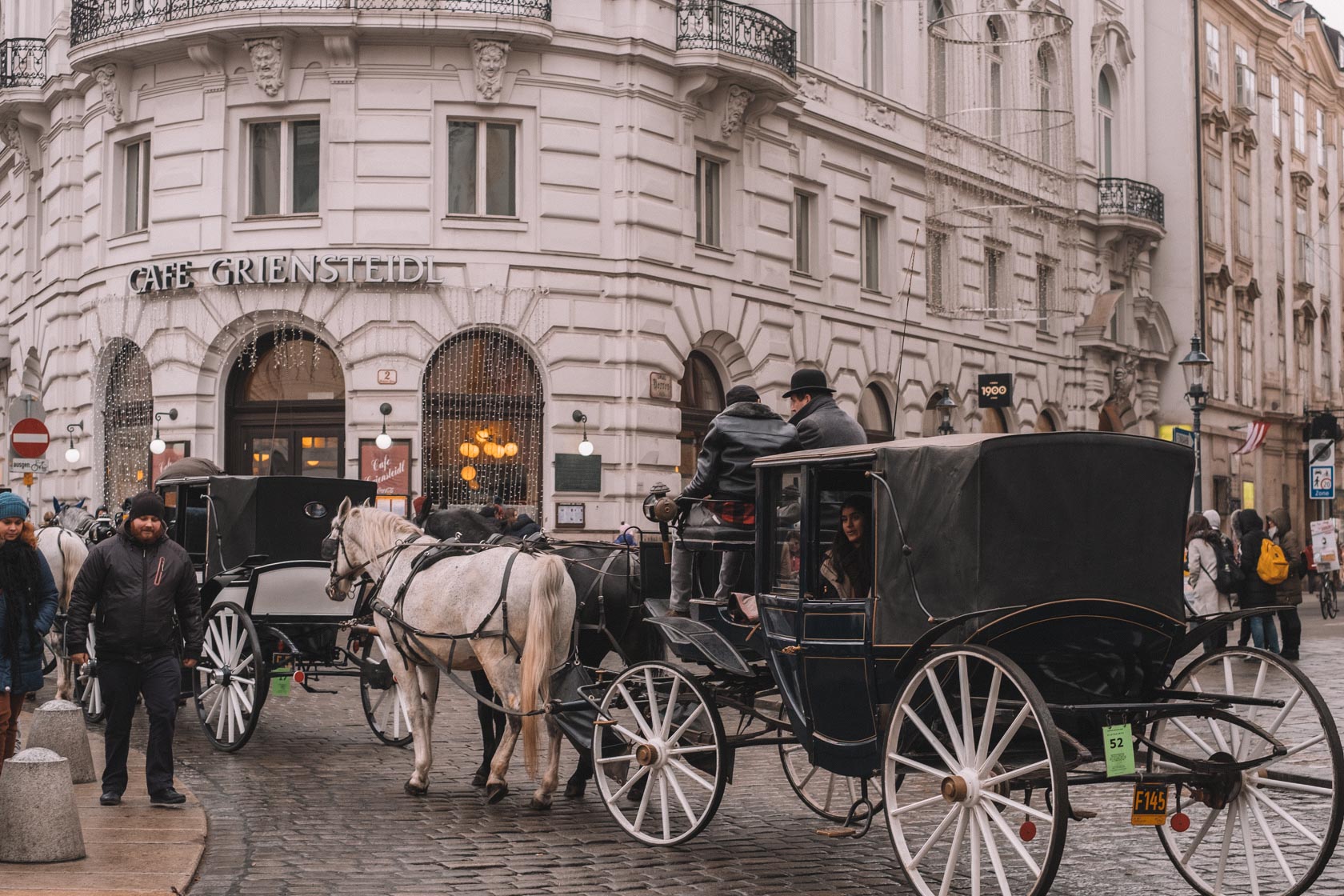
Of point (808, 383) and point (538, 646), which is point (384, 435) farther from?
point (808, 383)

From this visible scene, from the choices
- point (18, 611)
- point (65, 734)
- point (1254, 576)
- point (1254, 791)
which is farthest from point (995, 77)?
point (1254, 791)

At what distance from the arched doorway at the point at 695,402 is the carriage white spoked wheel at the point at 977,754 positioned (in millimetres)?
19637

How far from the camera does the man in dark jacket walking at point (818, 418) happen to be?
373 inches

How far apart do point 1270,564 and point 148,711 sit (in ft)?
48.9

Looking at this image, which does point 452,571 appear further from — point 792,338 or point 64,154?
point 64,154

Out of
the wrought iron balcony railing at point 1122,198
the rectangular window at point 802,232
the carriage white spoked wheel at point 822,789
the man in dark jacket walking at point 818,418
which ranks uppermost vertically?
the wrought iron balcony railing at point 1122,198

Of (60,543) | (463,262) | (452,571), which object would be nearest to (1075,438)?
(452,571)

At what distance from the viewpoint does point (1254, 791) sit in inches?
293

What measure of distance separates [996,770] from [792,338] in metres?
22.9

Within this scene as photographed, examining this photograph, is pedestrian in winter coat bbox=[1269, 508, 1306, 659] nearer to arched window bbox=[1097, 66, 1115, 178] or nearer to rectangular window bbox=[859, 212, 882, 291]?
rectangular window bbox=[859, 212, 882, 291]

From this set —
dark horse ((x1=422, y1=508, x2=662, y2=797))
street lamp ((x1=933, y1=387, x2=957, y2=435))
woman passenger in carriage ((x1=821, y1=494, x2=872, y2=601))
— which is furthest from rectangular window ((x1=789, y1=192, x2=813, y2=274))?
woman passenger in carriage ((x1=821, y1=494, x2=872, y2=601))

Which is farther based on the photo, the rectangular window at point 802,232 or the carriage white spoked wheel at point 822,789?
the rectangular window at point 802,232

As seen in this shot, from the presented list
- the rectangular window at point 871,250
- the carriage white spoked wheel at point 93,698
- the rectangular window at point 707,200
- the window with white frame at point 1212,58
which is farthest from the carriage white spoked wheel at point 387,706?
the window with white frame at point 1212,58

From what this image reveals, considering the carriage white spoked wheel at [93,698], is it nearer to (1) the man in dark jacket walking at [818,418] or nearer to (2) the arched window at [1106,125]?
(1) the man in dark jacket walking at [818,418]
